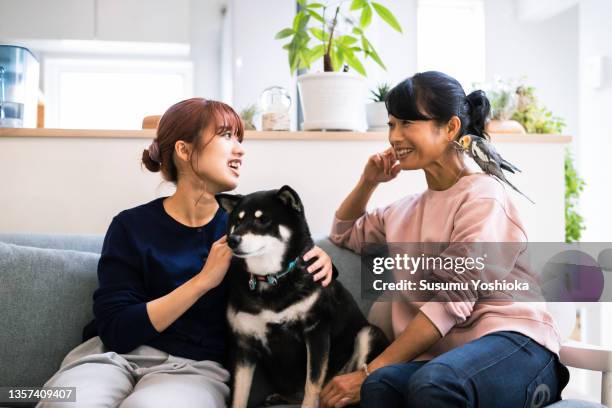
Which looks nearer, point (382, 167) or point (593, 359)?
point (593, 359)

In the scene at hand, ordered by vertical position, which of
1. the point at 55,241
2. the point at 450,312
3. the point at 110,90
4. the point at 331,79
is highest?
the point at 110,90

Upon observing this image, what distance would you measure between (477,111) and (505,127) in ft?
2.02

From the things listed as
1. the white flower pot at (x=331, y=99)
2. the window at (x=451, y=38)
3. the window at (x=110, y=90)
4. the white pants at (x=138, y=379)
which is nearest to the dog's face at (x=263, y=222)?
the white pants at (x=138, y=379)

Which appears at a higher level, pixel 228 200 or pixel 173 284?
pixel 228 200

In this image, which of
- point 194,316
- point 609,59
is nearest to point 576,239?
point 609,59

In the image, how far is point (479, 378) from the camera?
1.16 metres

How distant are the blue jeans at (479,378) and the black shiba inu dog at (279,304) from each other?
0.54ft

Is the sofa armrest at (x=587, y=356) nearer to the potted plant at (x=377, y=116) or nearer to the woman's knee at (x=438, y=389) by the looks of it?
the woman's knee at (x=438, y=389)

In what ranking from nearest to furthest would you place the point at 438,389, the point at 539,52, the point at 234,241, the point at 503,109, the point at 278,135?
the point at 438,389 → the point at 234,241 → the point at 278,135 → the point at 503,109 → the point at 539,52

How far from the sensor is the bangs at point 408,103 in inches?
56.7

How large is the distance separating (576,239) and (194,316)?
270 centimetres

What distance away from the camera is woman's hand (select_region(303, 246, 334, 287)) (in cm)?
140

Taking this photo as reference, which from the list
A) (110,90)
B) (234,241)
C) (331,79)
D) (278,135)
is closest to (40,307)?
(234,241)

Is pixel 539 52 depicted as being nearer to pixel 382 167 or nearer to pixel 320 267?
pixel 382 167
